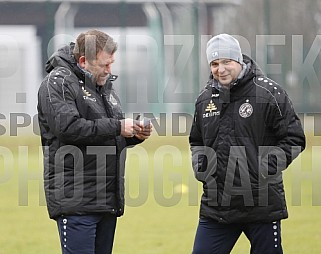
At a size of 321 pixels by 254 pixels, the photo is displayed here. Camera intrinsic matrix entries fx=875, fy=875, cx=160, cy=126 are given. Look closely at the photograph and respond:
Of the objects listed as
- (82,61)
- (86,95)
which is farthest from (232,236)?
(82,61)

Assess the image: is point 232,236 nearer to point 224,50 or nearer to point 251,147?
point 251,147

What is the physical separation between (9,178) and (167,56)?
422 centimetres

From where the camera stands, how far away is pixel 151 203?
10422mm

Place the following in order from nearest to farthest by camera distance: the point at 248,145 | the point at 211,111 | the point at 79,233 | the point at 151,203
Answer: the point at 79,233 → the point at 248,145 → the point at 211,111 → the point at 151,203

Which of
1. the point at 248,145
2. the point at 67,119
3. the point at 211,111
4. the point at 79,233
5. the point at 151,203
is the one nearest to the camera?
the point at 67,119

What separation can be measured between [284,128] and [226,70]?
462 millimetres

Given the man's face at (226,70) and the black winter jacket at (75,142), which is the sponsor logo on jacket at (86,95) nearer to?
the black winter jacket at (75,142)

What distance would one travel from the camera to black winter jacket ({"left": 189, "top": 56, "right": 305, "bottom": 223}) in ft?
16.2

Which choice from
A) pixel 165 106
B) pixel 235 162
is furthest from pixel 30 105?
pixel 235 162

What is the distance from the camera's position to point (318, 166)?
12.9 m

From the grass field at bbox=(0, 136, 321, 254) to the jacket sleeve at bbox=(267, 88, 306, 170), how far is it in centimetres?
230

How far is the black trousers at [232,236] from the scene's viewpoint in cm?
498

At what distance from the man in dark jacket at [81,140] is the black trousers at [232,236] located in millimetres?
633

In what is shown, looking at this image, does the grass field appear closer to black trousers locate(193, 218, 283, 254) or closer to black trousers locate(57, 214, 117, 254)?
black trousers locate(193, 218, 283, 254)
